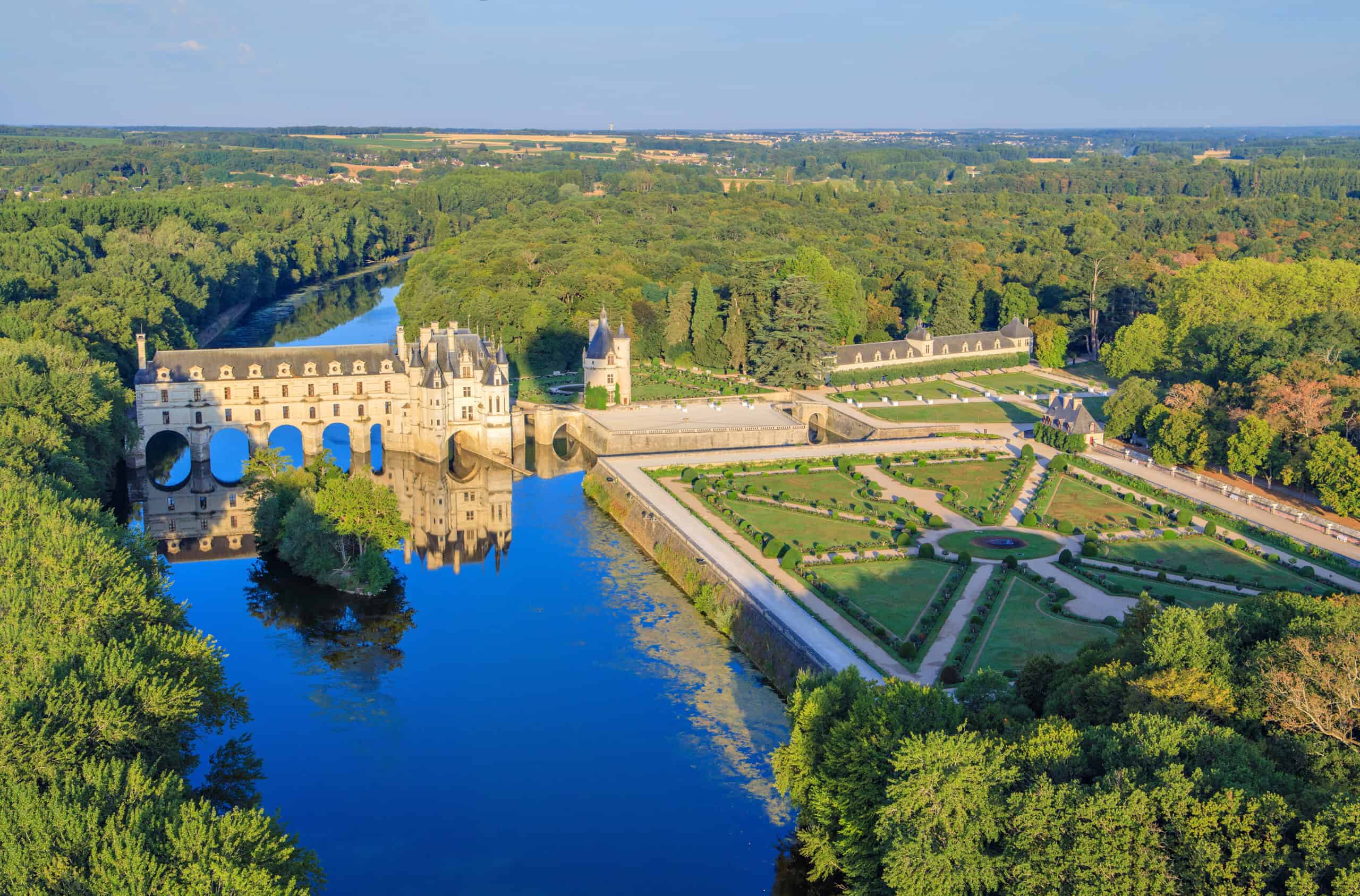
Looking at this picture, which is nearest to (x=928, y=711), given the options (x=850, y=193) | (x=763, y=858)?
(x=763, y=858)

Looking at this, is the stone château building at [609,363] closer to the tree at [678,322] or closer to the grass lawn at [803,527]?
the tree at [678,322]

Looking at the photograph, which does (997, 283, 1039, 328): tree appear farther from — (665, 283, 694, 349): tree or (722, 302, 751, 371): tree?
(665, 283, 694, 349): tree

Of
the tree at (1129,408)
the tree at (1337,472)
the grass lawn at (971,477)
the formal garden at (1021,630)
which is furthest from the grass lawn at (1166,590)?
the tree at (1129,408)

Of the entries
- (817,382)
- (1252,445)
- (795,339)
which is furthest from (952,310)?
(1252,445)

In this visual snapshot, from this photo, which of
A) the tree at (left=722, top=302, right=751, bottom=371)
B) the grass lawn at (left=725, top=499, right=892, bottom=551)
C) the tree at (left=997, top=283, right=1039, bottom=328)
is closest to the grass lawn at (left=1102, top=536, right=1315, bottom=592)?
the grass lawn at (left=725, top=499, right=892, bottom=551)

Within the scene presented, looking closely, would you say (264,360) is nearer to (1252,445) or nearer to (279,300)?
(1252,445)

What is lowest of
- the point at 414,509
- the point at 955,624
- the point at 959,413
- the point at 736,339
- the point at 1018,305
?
the point at 414,509
